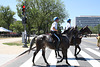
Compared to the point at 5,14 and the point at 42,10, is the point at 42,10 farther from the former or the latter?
the point at 5,14

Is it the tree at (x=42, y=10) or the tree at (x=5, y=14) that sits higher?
the tree at (x=5, y=14)

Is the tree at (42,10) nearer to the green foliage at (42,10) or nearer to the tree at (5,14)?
the green foliage at (42,10)

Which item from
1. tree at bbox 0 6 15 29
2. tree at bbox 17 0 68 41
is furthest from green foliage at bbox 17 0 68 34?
tree at bbox 0 6 15 29

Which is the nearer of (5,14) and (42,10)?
(42,10)

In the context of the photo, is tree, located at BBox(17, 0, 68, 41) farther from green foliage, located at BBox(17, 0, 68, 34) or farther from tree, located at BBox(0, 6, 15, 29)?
tree, located at BBox(0, 6, 15, 29)

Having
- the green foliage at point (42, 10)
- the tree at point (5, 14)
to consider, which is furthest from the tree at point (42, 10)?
the tree at point (5, 14)

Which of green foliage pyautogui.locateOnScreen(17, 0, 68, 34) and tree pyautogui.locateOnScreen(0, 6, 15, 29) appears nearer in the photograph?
green foliage pyautogui.locateOnScreen(17, 0, 68, 34)

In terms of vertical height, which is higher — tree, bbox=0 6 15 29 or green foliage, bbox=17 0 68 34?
tree, bbox=0 6 15 29

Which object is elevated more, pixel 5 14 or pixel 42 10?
pixel 5 14

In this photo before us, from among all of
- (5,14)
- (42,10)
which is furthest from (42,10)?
(5,14)

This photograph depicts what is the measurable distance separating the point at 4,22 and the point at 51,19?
59.4 m

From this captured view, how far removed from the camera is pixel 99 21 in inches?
7451

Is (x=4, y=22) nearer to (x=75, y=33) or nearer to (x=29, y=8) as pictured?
(x=29, y=8)

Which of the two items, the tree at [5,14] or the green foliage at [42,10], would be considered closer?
the green foliage at [42,10]
